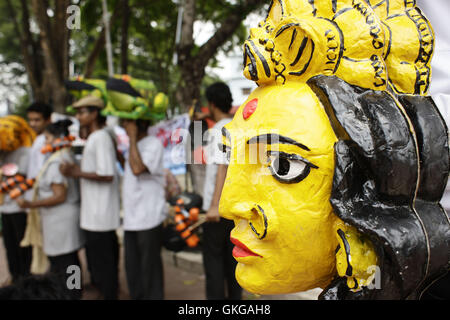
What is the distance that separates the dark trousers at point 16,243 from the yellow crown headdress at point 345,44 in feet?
14.1

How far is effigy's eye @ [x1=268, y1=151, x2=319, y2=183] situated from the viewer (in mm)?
864

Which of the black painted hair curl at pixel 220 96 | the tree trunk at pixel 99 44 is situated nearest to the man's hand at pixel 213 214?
the black painted hair curl at pixel 220 96

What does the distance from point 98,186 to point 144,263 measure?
0.91 meters

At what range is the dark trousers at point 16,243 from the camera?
425 centimetres

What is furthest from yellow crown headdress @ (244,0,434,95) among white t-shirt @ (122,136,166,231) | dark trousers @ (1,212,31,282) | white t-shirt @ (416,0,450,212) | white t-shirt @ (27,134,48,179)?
dark trousers @ (1,212,31,282)

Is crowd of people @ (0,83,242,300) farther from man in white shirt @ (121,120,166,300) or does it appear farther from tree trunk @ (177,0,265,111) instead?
tree trunk @ (177,0,265,111)

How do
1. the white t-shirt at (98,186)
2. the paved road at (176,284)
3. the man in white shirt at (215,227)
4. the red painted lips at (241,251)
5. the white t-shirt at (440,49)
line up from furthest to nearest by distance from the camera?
1. the paved road at (176,284)
2. the white t-shirt at (98,186)
3. the man in white shirt at (215,227)
4. the white t-shirt at (440,49)
5. the red painted lips at (241,251)

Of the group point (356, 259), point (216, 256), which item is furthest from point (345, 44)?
point (216, 256)

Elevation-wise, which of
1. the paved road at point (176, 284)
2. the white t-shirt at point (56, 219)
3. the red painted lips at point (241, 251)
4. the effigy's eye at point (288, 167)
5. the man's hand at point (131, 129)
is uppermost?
the man's hand at point (131, 129)

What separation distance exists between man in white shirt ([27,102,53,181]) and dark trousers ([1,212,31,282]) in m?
0.56

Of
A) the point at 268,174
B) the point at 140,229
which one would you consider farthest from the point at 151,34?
the point at 268,174

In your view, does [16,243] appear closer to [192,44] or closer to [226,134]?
[192,44]

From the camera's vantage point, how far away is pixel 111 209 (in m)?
3.54

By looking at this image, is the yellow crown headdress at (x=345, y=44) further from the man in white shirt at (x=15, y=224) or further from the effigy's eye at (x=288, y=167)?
the man in white shirt at (x=15, y=224)
